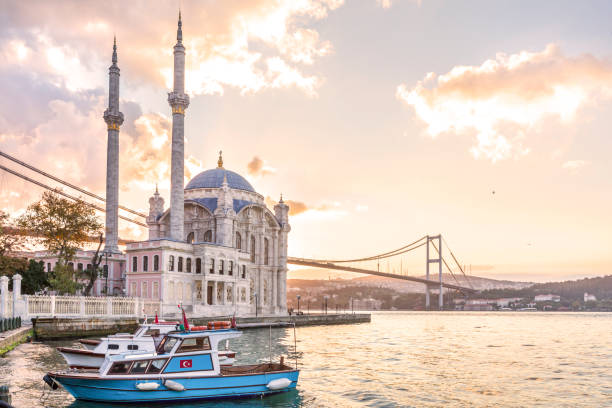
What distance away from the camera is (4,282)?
109 feet

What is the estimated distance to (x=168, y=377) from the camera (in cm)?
1764

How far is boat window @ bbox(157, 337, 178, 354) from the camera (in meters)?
18.1

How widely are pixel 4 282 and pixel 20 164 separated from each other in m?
48.1

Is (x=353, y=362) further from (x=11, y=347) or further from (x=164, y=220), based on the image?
(x=164, y=220)

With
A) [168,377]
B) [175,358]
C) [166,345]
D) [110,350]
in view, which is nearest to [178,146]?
[110,350]

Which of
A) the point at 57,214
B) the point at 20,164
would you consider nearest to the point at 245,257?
the point at 57,214

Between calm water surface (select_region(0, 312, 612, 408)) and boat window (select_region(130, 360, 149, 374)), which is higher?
boat window (select_region(130, 360, 149, 374))

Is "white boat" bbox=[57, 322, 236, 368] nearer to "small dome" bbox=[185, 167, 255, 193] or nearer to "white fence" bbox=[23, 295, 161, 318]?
"white fence" bbox=[23, 295, 161, 318]

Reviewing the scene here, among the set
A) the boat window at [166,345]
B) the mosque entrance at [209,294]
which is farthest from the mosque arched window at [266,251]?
the boat window at [166,345]

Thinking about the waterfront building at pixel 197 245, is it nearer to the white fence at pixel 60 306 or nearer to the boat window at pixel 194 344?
the white fence at pixel 60 306

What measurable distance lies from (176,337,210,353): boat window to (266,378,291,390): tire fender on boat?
2497 mm

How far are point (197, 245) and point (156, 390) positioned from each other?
145ft

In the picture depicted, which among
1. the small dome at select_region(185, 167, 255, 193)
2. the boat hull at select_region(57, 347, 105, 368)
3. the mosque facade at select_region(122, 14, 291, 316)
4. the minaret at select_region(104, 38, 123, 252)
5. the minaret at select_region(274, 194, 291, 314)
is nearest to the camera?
the boat hull at select_region(57, 347, 105, 368)

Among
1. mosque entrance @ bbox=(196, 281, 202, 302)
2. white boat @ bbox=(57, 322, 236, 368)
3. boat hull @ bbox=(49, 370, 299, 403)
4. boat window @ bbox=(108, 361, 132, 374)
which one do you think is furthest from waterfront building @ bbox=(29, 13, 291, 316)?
boat window @ bbox=(108, 361, 132, 374)
